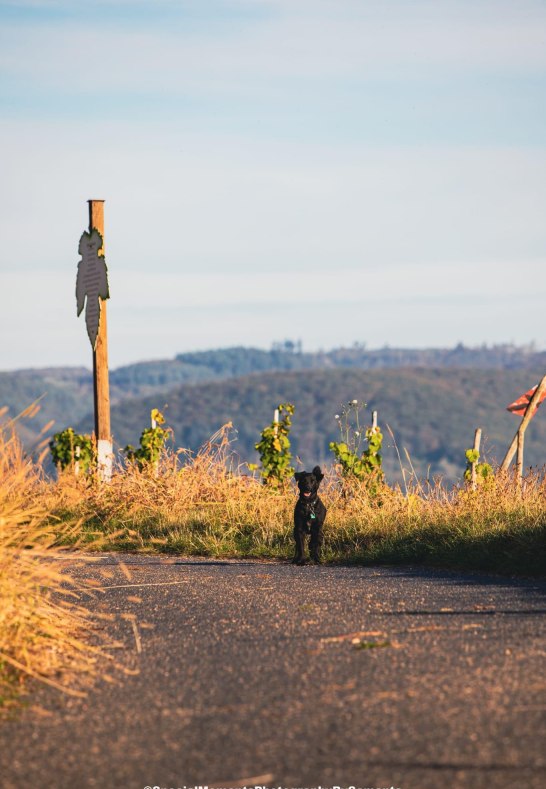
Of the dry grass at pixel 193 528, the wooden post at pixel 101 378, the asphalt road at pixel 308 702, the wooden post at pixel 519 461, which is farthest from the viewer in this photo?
the wooden post at pixel 101 378

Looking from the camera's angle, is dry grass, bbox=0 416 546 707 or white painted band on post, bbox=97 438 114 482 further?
white painted band on post, bbox=97 438 114 482

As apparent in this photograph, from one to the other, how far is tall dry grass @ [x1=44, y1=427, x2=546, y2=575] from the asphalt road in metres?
2.08

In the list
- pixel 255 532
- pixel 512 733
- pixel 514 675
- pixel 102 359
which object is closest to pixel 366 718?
pixel 512 733

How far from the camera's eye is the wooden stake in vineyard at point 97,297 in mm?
18125

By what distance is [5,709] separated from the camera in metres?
5.01

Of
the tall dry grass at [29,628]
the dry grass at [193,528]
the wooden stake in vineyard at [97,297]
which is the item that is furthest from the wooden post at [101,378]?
the tall dry grass at [29,628]

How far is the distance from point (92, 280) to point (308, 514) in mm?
9418

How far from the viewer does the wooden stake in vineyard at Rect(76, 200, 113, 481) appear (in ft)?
59.5

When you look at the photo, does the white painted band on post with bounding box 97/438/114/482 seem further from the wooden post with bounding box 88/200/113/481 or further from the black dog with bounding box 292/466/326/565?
the black dog with bounding box 292/466/326/565

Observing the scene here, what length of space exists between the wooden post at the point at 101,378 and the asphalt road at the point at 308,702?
9535 mm

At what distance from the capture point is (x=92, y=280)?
1891 centimetres

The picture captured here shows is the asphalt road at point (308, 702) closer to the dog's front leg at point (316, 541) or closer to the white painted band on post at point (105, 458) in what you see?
the dog's front leg at point (316, 541)

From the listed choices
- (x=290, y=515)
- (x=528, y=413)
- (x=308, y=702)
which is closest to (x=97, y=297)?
(x=290, y=515)

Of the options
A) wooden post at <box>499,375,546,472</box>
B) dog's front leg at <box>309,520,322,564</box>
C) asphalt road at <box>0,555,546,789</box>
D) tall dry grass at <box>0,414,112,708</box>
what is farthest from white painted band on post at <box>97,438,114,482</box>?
tall dry grass at <box>0,414,112,708</box>
